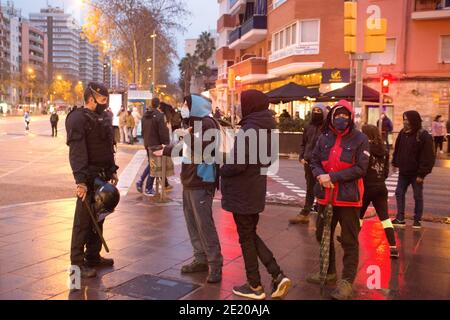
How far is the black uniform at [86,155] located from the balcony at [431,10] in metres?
23.6

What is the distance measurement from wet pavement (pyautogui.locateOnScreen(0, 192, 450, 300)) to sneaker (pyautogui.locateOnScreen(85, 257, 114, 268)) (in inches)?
4.7

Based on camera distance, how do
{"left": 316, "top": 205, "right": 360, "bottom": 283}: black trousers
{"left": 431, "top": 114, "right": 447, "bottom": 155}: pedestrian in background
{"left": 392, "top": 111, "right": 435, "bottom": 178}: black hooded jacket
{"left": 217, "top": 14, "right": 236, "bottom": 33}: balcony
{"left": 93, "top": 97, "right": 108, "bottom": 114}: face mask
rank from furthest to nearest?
{"left": 217, "top": 14, "right": 236, "bottom": 33}: balcony → {"left": 431, "top": 114, "right": 447, "bottom": 155}: pedestrian in background → {"left": 392, "top": 111, "right": 435, "bottom": 178}: black hooded jacket → {"left": 93, "top": 97, "right": 108, "bottom": 114}: face mask → {"left": 316, "top": 205, "right": 360, "bottom": 283}: black trousers

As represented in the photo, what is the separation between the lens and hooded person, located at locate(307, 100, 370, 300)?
4832 mm

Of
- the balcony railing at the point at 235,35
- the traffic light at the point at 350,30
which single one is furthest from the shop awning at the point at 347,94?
the balcony railing at the point at 235,35

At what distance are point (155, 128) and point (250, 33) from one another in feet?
99.8

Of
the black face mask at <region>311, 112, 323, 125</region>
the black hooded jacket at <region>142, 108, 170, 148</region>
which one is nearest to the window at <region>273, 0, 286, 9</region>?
the black hooded jacket at <region>142, 108, 170, 148</region>

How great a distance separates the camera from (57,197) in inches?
406

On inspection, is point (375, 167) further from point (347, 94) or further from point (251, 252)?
point (347, 94)

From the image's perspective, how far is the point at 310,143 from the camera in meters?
7.63

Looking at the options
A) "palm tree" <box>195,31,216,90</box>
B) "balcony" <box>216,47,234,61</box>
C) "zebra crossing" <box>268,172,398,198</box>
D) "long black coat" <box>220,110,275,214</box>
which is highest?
"palm tree" <box>195,31,216,90</box>

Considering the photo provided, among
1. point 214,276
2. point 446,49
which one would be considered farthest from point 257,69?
point 214,276

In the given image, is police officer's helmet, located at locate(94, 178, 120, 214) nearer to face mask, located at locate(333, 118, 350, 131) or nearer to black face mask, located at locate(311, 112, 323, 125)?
face mask, located at locate(333, 118, 350, 131)

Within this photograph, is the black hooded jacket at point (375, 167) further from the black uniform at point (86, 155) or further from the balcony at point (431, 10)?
the balcony at point (431, 10)
